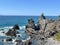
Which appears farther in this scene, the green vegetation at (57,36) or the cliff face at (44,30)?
the cliff face at (44,30)

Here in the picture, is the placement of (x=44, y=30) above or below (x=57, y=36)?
above

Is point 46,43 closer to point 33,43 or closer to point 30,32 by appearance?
point 33,43

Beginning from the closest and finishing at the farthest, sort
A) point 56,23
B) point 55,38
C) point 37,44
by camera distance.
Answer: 1. point 37,44
2. point 55,38
3. point 56,23

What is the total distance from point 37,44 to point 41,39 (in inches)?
342

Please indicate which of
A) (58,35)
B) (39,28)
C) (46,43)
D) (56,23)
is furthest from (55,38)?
(39,28)

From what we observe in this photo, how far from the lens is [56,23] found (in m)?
83.6

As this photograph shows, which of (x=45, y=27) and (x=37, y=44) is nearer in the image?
(x=37, y=44)

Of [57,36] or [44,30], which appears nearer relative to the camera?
[57,36]

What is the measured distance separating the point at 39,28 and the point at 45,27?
6.13 metres

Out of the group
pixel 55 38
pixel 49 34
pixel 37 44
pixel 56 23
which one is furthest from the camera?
pixel 56 23

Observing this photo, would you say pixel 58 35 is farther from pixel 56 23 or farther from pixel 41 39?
pixel 56 23

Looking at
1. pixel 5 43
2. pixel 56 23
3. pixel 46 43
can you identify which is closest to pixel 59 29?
pixel 56 23

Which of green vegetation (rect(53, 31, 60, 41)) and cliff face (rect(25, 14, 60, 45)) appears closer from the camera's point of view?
green vegetation (rect(53, 31, 60, 41))

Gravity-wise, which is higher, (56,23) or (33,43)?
(56,23)
